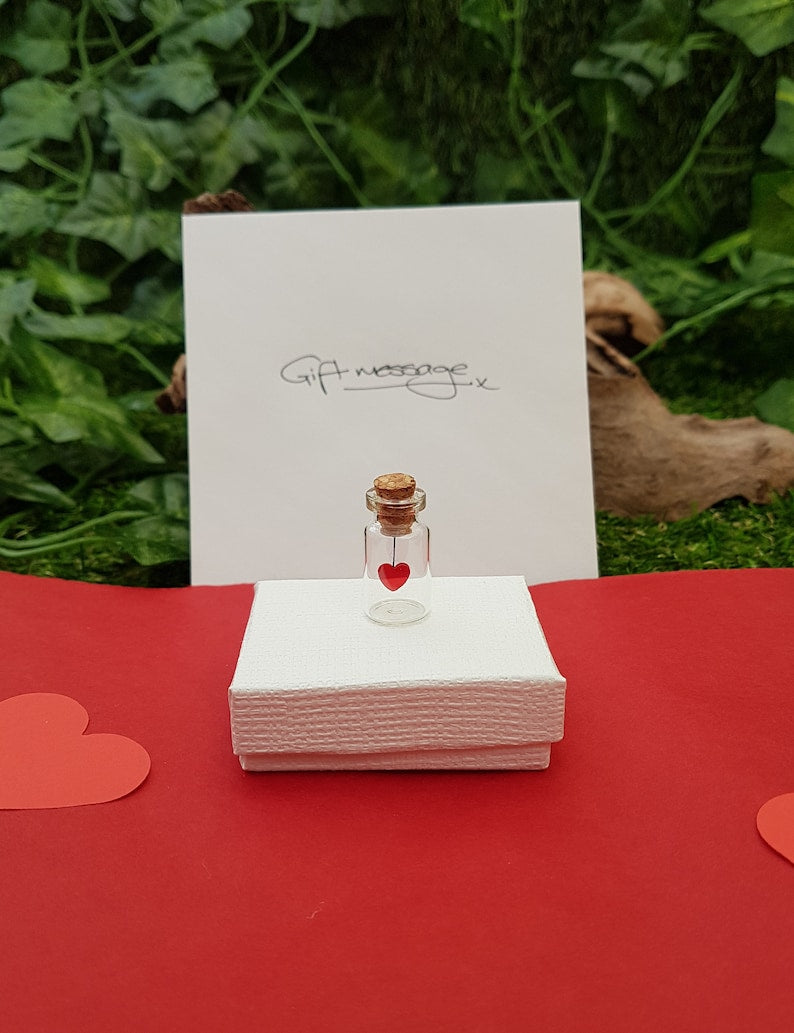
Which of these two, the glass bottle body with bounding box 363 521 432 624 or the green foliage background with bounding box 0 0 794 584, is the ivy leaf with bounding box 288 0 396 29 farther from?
the glass bottle body with bounding box 363 521 432 624

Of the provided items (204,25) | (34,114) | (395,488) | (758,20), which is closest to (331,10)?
(204,25)

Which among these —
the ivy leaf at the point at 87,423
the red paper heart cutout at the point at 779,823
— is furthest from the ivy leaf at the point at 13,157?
the red paper heart cutout at the point at 779,823

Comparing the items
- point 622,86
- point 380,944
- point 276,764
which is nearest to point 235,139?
point 622,86

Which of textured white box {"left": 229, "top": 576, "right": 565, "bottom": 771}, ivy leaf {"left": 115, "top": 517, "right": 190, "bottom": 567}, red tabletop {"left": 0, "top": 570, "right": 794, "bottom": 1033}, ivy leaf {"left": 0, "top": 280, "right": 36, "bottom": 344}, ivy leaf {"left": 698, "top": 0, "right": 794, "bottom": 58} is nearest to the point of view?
red tabletop {"left": 0, "top": 570, "right": 794, "bottom": 1033}

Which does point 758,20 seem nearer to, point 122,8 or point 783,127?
point 783,127

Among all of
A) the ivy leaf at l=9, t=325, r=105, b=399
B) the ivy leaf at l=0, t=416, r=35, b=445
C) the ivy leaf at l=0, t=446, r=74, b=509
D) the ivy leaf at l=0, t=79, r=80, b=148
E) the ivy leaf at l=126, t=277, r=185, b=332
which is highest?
the ivy leaf at l=0, t=79, r=80, b=148

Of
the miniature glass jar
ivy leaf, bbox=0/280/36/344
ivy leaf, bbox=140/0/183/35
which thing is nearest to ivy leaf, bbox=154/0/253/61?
ivy leaf, bbox=140/0/183/35
